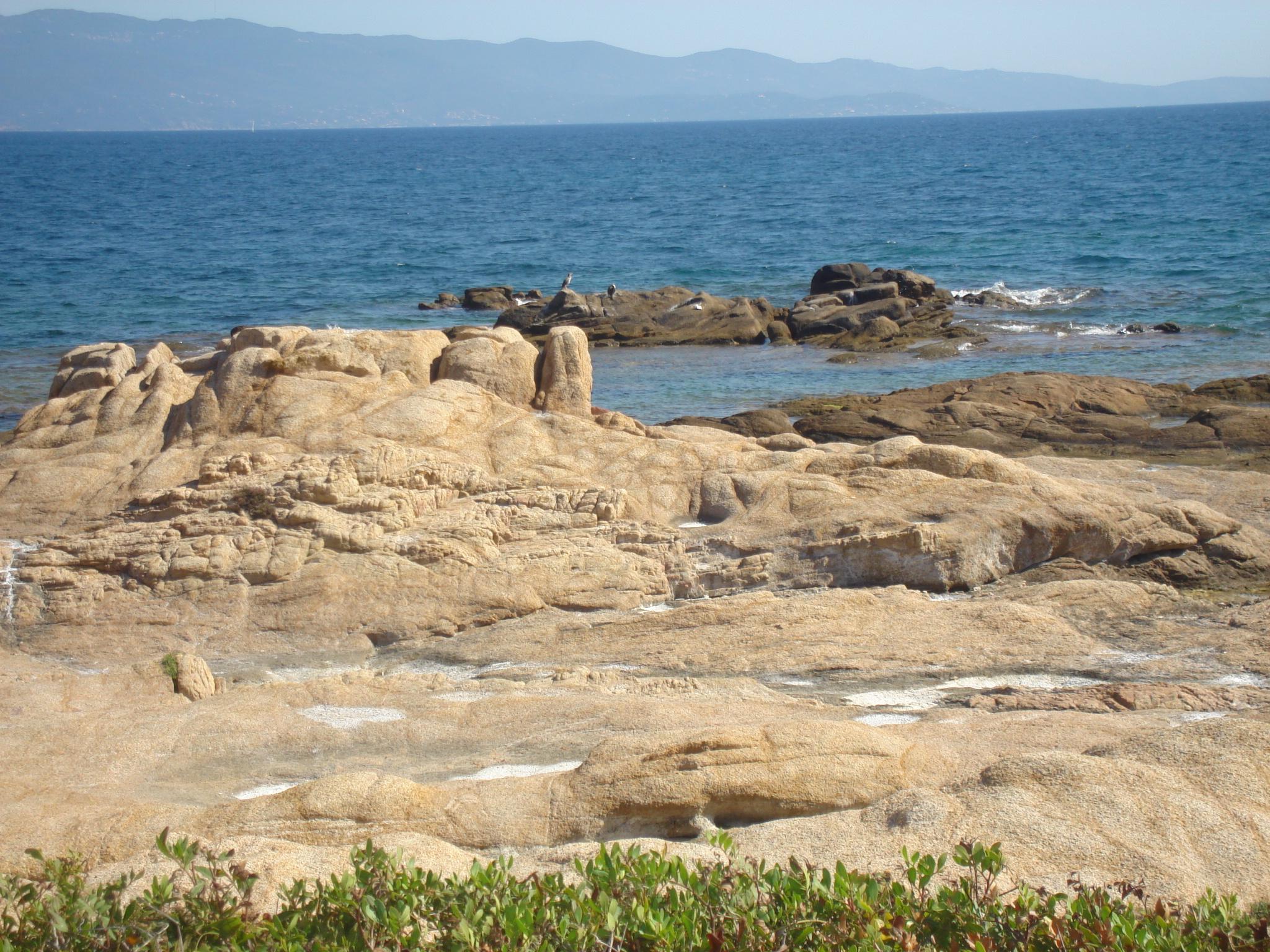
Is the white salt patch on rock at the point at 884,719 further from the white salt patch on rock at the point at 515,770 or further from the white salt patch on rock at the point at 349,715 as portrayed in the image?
the white salt patch on rock at the point at 349,715

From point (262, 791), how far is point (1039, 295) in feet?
114

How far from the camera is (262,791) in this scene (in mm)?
8664

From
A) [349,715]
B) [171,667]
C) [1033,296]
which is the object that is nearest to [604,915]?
[349,715]

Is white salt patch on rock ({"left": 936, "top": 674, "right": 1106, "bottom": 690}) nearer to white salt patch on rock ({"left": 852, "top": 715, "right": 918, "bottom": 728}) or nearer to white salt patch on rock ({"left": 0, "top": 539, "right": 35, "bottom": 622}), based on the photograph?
white salt patch on rock ({"left": 852, "top": 715, "right": 918, "bottom": 728})

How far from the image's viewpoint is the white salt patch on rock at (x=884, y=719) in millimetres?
9680

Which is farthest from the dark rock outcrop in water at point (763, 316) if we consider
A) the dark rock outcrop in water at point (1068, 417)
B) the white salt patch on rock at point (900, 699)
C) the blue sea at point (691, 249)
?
the white salt patch on rock at point (900, 699)

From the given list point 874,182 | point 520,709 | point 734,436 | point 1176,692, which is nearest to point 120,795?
point 520,709

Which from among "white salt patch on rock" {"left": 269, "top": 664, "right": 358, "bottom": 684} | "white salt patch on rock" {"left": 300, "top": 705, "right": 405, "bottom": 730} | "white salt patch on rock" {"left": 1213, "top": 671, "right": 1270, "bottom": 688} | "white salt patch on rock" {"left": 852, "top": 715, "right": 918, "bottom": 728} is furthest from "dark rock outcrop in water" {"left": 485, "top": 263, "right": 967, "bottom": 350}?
"white salt patch on rock" {"left": 300, "top": 705, "right": 405, "bottom": 730}

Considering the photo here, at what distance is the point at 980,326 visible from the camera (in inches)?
1328

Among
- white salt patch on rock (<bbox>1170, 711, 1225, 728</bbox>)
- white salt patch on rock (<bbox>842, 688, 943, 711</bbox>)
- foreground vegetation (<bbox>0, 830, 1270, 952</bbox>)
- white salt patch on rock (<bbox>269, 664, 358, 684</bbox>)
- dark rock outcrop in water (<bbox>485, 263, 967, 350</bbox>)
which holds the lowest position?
white salt patch on rock (<bbox>269, 664, 358, 684</bbox>)

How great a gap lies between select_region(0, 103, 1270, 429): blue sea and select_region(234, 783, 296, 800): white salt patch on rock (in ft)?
58.7

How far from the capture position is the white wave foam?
36938 mm

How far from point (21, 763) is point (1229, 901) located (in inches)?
326

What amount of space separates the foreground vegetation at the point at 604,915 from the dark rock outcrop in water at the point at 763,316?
89.3 ft
